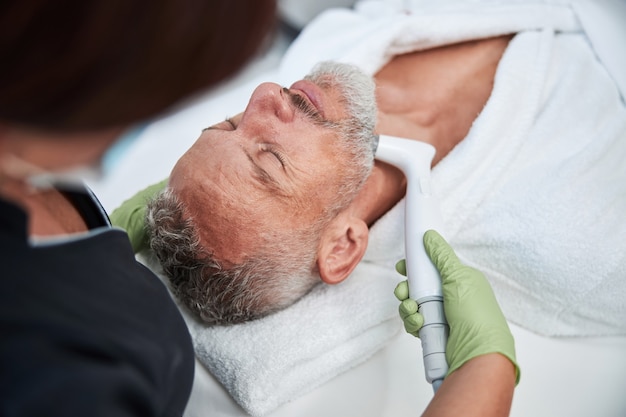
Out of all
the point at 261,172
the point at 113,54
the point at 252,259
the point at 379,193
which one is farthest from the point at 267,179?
the point at 113,54

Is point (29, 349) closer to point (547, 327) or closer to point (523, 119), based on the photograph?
point (547, 327)

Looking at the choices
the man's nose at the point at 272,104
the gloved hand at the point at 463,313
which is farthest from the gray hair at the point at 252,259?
the gloved hand at the point at 463,313

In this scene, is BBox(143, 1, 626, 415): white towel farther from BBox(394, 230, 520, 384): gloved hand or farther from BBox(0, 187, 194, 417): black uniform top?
BBox(0, 187, 194, 417): black uniform top

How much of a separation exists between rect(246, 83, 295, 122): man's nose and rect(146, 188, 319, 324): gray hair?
24cm

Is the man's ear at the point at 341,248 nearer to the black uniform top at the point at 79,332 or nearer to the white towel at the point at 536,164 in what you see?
the white towel at the point at 536,164

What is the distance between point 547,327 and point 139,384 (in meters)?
0.88

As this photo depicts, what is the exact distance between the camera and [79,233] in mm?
833

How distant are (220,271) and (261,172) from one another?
0.20 metres

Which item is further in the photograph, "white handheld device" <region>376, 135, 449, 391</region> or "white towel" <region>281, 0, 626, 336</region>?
"white towel" <region>281, 0, 626, 336</region>

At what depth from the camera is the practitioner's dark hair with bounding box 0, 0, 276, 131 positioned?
0.47 m

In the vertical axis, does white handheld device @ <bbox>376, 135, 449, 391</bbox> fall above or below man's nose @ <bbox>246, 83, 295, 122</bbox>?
below

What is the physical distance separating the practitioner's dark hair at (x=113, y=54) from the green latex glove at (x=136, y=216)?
79cm

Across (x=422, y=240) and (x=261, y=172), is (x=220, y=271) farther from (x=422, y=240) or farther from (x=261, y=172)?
(x=422, y=240)

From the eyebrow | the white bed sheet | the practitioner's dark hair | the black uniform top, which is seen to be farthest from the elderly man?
the practitioner's dark hair
